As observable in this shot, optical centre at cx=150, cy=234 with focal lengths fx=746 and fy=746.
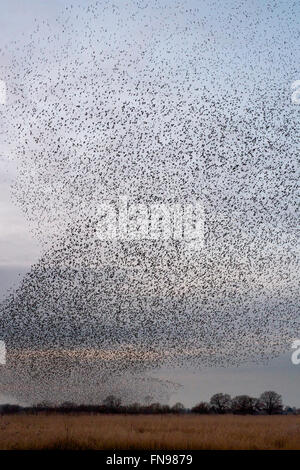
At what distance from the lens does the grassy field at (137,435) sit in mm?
21750

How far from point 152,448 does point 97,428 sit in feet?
13.6

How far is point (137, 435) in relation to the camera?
23531 millimetres

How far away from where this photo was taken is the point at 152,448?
2136cm

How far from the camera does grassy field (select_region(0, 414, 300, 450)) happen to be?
21750mm

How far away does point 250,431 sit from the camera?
26.0 meters

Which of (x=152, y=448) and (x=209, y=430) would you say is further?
(x=209, y=430)
